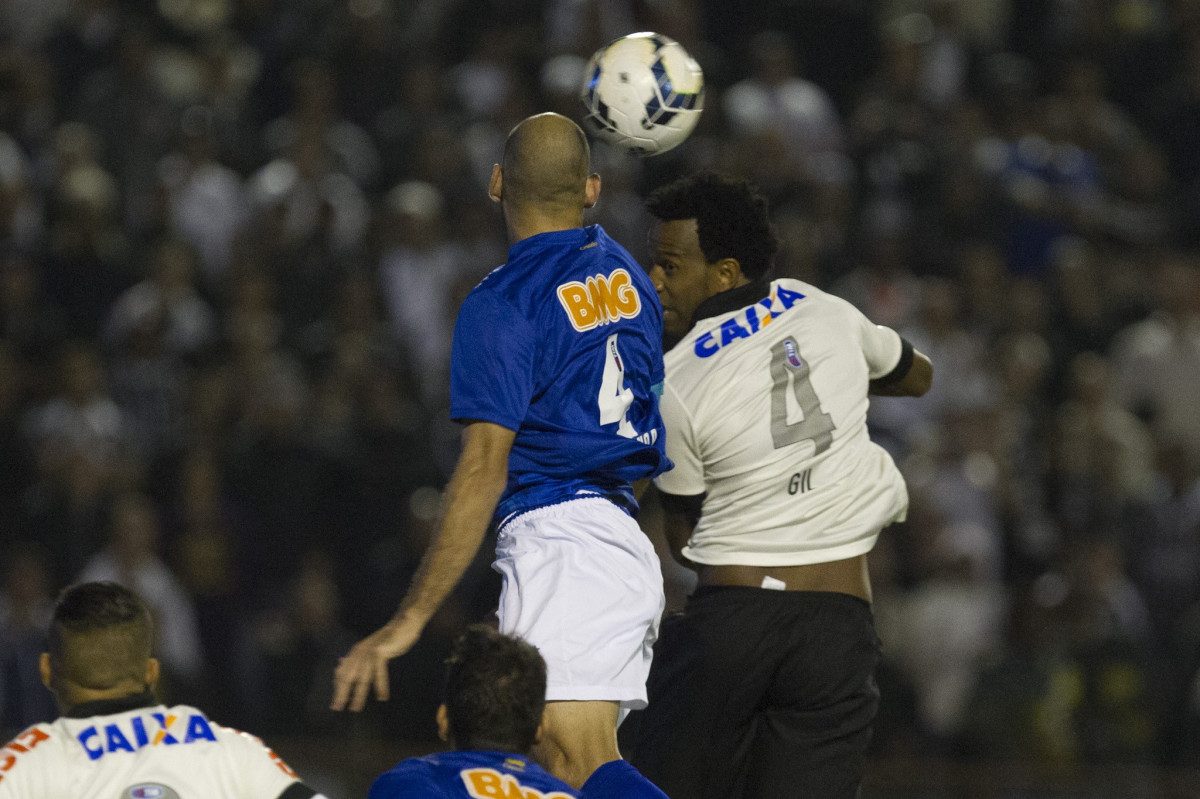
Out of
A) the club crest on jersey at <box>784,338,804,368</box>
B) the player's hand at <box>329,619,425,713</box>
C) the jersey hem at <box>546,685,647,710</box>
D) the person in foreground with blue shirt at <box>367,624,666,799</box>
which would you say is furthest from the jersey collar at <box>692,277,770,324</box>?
the person in foreground with blue shirt at <box>367,624,666,799</box>

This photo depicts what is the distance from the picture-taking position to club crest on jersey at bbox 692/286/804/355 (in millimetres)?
5699

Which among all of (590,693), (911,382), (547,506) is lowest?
(590,693)

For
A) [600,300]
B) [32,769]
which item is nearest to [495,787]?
[32,769]

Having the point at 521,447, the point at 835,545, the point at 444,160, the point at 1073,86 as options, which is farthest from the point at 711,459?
the point at 1073,86

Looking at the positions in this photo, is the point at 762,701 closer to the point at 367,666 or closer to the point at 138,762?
the point at 367,666

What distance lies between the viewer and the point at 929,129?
522 inches

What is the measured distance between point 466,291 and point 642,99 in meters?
5.41

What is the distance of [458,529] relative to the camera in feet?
15.0

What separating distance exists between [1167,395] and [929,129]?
109 inches

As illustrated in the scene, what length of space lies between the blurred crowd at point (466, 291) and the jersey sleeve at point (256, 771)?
17.6ft

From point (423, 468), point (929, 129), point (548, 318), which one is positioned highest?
point (929, 129)

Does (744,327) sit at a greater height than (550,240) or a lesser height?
lesser

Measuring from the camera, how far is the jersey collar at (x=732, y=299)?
5.78m

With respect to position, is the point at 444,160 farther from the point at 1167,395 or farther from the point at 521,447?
the point at 521,447
